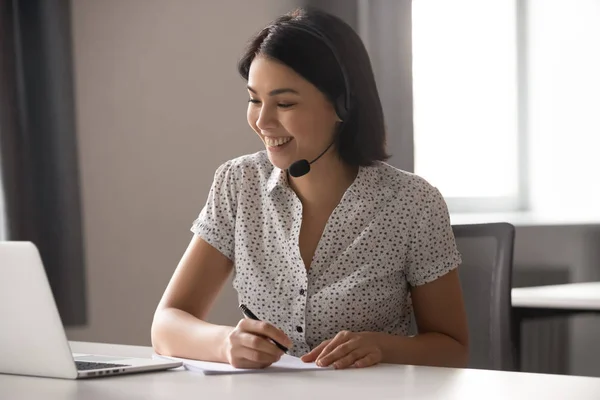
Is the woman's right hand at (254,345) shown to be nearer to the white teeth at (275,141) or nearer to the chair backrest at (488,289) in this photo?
the white teeth at (275,141)

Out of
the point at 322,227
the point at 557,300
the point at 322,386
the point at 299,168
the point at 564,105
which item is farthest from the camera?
the point at 564,105

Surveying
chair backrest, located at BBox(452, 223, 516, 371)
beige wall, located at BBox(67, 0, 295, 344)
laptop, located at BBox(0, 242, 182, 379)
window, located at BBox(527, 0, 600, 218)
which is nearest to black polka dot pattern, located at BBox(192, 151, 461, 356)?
chair backrest, located at BBox(452, 223, 516, 371)

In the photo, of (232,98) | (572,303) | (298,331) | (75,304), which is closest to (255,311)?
(298,331)

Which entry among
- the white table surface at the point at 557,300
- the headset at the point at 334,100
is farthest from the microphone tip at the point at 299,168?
the white table surface at the point at 557,300

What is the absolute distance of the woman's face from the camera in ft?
5.43

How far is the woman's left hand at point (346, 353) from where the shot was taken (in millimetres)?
1379

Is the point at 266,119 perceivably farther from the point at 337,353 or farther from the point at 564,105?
the point at 564,105

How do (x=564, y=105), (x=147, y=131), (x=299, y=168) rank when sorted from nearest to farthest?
(x=299, y=168)
(x=147, y=131)
(x=564, y=105)

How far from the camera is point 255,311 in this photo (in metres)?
1.76

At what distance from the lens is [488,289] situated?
1.84 meters

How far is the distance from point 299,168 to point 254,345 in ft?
→ 1.31

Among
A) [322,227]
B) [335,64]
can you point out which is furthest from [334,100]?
[322,227]

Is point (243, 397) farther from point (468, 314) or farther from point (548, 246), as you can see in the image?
point (548, 246)

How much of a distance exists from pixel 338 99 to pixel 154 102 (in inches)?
68.1
